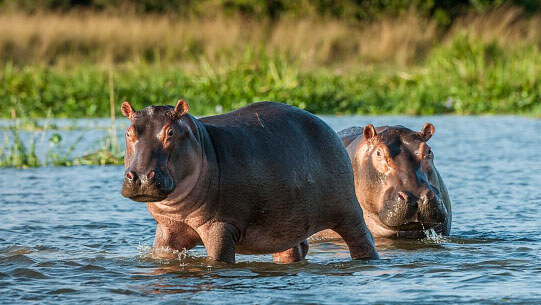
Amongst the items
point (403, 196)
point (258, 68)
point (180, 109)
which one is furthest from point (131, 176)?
point (258, 68)

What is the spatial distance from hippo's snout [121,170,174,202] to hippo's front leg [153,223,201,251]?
53 cm

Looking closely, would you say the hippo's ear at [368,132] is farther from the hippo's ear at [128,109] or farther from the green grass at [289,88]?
the green grass at [289,88]

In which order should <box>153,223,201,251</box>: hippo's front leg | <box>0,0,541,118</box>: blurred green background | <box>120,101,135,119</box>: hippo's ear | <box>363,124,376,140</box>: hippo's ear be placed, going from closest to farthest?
<box>120,101,135,119</box>: hippo's ear
<box>153,223,201,251</box>: hippo's front leg
<box>363,124,376,140</box>: hippo's ear
<box>0,0,541,118</box>: blurred green background

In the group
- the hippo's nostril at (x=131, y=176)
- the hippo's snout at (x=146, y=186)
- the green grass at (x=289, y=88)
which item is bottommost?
the hippo's snout at (x=146, y=186)

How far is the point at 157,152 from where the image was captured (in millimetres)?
3887

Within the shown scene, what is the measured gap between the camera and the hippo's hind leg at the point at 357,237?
4.67m

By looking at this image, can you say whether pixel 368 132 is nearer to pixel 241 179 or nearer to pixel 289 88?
pixel 241 179

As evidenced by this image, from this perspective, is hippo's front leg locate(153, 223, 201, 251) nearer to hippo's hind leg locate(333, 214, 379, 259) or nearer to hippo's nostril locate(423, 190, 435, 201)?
hippo's hind leg locate(333, 214, 379, 259)

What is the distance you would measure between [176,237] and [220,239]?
26cm

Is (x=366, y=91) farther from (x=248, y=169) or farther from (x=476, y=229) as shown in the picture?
(x=248, y=169)

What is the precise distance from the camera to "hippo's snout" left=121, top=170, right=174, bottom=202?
3.74 meters

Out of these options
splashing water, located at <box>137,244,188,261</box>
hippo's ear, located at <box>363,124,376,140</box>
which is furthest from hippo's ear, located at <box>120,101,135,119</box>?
hippo's ear, located at <box>363,124,376,140</box>

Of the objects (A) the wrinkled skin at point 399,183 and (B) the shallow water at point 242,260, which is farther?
(A) the wrinkled skin at point 399,183

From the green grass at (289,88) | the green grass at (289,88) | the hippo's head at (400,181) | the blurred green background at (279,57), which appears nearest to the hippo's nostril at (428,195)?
the hippo's head at (400,181)
